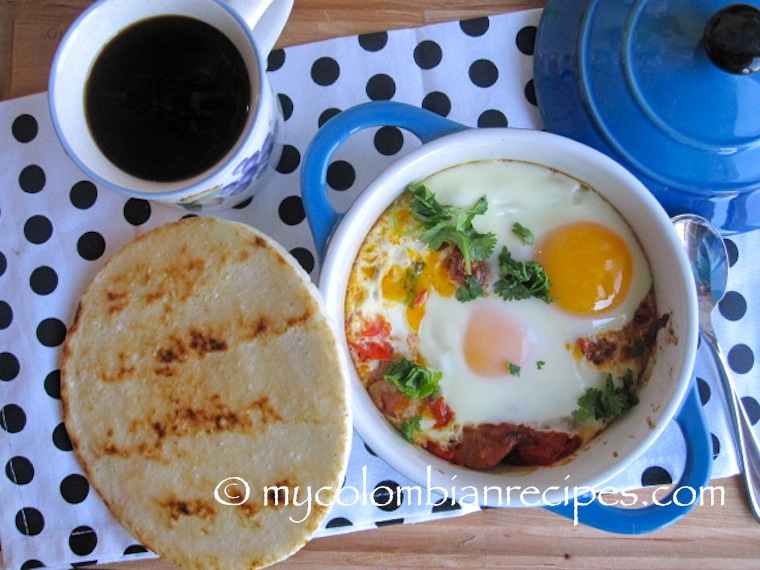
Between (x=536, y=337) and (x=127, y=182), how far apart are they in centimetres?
71

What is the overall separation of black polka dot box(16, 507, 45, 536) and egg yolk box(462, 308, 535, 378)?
85 centimetres

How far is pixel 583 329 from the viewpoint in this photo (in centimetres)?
115

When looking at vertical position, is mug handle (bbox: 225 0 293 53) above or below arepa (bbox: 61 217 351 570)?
above

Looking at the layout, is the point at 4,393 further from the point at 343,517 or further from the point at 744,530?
the point at 744,530

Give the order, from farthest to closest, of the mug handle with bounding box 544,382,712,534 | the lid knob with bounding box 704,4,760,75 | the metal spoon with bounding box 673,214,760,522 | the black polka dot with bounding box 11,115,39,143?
1. the black polka dot with bounding box 11,115,39,143
2. the metal spoon with bounding box 673,214,760,522
3. the mug handle with bounding box 544,382,712,534
4. the lid knob with bounding box 704,4,760,75

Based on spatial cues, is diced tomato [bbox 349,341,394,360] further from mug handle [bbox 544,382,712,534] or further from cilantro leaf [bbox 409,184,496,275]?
mug handle [bbox 544,382,712,534]

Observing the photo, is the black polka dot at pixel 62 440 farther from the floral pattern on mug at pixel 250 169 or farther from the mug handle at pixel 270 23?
the mug handle at pixel 270 23

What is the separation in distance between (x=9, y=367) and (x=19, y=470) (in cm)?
19

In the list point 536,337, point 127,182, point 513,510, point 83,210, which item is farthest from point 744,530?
point 83,210

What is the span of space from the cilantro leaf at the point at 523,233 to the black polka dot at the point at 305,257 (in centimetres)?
38

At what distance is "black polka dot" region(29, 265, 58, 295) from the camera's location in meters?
1.29

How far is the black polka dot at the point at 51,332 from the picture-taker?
4.20ft

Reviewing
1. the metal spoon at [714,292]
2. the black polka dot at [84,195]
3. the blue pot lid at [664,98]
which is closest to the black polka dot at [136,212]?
the black polka dot at [84,195]

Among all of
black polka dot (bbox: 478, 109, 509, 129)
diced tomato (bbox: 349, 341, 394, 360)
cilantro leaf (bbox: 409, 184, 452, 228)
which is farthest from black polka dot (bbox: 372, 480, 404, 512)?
black polka dot (bbox: 478, 109, 509, 129)
